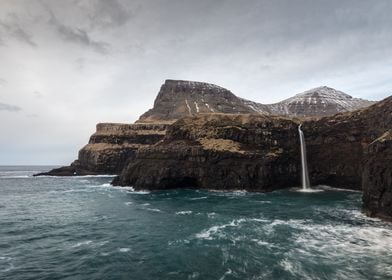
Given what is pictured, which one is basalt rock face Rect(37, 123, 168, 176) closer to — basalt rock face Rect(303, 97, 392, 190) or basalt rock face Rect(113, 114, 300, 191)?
basalt rock face Rect(113, 114, 300, 191)

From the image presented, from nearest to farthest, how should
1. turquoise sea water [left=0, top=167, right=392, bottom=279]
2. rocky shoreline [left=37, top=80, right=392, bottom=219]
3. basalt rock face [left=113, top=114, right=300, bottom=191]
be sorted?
turquoise sea water [left=0, top=167, right=392, bottom=279] → rocky shoreline [left=37, top=80, right=392, bottom=219] → basalt rock face [left=113, top=114, right=300, bottom=191]

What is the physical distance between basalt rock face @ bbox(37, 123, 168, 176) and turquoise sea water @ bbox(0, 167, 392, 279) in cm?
7544

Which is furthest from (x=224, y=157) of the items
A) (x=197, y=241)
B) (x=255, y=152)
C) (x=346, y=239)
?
(x=346, y=239)

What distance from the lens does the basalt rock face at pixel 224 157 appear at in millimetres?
75812

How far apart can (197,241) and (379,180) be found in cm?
2710

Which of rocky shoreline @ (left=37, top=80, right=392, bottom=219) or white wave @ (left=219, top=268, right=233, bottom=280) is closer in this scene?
white wave @ (left=219, top=268, right=233, bottom=280)

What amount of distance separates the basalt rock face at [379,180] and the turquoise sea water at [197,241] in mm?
2052

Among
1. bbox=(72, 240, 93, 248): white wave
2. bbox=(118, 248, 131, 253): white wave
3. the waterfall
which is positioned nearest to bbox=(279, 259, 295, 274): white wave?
bbox=(118, 248, 131, 253): white wave

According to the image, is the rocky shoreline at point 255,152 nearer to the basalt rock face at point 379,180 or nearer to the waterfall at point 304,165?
the waterfall at point 304,165

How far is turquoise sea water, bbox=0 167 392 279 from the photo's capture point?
82.0 ft

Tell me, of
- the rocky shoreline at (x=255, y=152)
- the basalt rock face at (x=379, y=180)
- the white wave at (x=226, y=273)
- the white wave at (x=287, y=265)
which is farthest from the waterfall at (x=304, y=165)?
the white wave at (x=226, y=273)

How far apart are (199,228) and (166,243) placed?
6.83 metres

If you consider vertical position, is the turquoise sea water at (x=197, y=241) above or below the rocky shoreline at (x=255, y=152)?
below

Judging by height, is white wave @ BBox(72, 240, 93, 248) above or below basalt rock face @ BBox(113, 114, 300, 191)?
below
